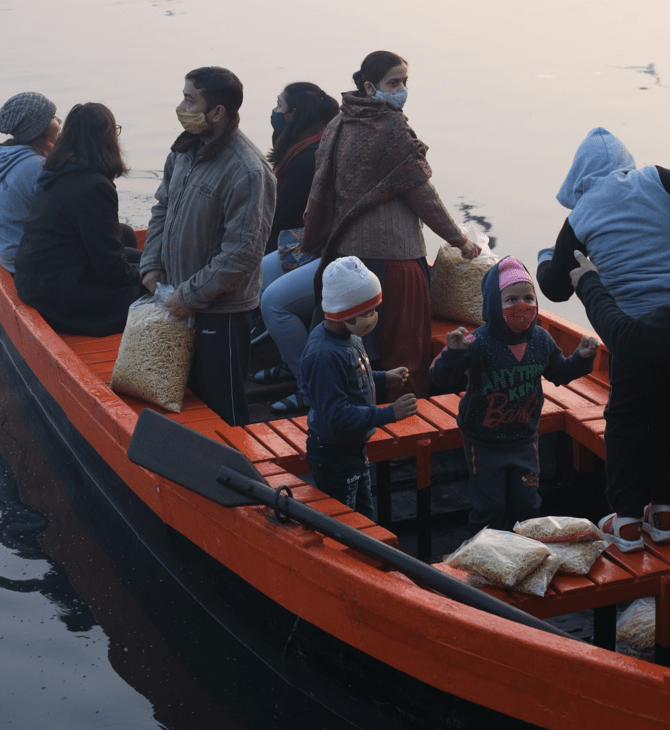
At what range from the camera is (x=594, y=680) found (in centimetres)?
231

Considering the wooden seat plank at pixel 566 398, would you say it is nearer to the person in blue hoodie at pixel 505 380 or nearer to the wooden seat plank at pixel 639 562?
the person in blue hoodie at pixel 505 380

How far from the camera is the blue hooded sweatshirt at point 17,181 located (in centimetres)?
546

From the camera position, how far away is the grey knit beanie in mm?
5449

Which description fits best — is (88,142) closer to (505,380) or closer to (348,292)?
(348,292)

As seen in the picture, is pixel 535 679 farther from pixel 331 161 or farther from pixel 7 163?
pixel 7 163

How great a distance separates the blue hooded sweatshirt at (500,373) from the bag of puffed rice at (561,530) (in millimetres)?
397

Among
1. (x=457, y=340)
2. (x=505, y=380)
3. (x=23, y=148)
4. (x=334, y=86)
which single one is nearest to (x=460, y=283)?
(x=505, y=380)

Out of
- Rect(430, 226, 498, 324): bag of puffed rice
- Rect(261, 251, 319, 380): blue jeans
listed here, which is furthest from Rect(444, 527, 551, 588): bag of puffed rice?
Rect(430, 226, 498, 324): bag of puffed rice

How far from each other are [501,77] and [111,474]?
24854mm

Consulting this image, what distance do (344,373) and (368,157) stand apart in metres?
1.43

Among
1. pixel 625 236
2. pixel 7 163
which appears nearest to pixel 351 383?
pixel 625 236

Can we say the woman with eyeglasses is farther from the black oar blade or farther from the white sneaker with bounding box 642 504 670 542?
the white sneaker with bounding box 642 504 670 542

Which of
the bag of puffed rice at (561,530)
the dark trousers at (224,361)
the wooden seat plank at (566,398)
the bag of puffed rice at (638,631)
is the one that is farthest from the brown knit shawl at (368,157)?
the bag of puffed rice at (638,631)

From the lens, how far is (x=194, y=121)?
375cm
